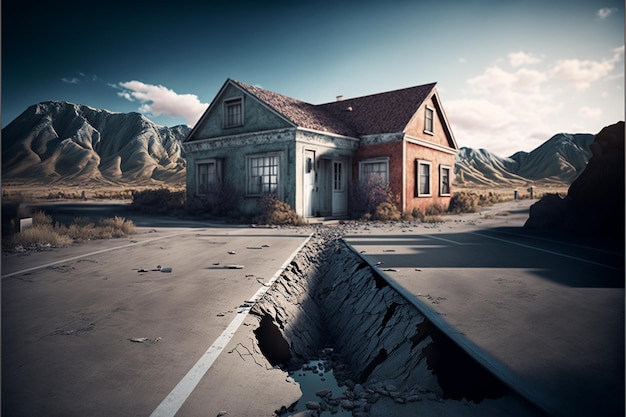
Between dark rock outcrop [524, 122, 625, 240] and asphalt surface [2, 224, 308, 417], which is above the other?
dark rock outcrop [524, 122, 625, 240]

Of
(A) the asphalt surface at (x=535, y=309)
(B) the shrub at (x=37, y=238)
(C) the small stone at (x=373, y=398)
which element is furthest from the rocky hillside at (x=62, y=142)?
(A) the asphalt surface at (x=535, y=309)

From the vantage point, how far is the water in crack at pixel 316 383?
234cm

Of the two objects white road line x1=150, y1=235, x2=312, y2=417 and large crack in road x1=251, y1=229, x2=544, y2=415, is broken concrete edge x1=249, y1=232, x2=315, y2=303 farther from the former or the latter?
white road line x1=150, y1=235, x2=312, y2=417

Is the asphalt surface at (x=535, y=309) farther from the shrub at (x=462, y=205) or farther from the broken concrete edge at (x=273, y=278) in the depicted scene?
the shrub at (x=462, y=205)

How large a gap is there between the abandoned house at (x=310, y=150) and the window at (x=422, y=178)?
50mm

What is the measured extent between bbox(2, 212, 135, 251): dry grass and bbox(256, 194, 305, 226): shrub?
4.93 meters

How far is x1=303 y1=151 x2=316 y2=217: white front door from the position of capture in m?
13.9

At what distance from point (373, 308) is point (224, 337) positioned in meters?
2.11

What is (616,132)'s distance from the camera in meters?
8.62

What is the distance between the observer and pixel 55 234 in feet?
27.1

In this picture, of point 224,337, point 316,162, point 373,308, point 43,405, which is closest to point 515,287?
point 373,308

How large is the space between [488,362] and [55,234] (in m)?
9.88

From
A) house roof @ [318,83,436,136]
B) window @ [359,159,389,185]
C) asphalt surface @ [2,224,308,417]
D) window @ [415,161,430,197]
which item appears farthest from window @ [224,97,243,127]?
asphalt surface @ [2,224,308,417]

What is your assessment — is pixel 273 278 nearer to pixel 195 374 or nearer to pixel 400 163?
pixel 195 374
